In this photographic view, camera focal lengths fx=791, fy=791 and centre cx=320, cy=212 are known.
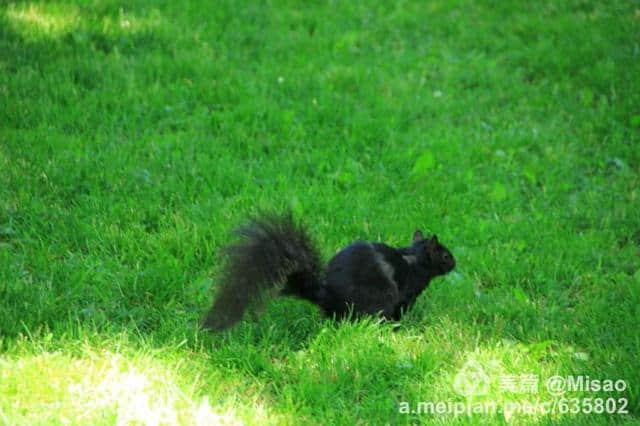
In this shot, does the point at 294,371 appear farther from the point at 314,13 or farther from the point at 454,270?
the point at 314,13

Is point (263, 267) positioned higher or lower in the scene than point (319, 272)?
higher

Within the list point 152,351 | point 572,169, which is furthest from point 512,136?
point 152,351

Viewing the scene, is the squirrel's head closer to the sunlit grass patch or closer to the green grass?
the green grass

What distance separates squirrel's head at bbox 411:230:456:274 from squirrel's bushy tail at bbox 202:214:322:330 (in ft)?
2.55

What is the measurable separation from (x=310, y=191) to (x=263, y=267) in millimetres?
1739

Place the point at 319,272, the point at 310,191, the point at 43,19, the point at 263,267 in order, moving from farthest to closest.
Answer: the point at 43,19, the point at 310,191, the point at 319,272, the point at 263,267

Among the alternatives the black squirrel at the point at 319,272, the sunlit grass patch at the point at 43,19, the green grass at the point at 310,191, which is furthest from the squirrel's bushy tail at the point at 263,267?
the sunlit grass patch at the point at 43,19

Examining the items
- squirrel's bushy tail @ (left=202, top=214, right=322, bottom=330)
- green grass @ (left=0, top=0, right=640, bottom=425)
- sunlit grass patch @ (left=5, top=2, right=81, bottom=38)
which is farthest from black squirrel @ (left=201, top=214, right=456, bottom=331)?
sunlit grass patch @ (left=5, top=2, right=81, bottom=38)

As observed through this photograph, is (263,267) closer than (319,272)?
Yes

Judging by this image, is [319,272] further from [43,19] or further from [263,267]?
[43,19]

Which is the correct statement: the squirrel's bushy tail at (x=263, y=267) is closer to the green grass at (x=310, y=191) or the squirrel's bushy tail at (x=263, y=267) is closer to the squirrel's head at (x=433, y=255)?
the green grass at (x=310, y=191)

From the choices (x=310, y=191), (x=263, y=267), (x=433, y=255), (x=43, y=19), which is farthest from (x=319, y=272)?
(x=43, y=19)

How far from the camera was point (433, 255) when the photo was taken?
4445mm

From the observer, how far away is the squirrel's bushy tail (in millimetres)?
3512
